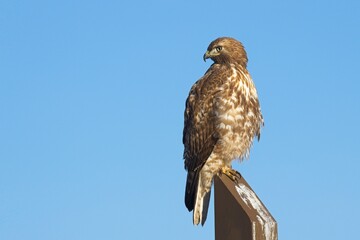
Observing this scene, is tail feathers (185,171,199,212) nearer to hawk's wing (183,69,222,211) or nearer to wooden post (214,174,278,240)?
hawk's wing (183,69,222,211)

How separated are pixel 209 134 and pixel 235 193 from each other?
14.7ft

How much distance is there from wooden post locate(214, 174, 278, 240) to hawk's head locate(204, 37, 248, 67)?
5.02 m

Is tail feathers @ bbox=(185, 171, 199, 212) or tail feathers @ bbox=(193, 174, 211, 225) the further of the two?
tail feathers @ bbox=(185, 171, 199, 212)

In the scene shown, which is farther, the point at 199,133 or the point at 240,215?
the point at 199,133

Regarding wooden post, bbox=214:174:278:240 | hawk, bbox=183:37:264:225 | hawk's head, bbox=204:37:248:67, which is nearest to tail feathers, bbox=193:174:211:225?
hawk, bbox=183:37:264:225

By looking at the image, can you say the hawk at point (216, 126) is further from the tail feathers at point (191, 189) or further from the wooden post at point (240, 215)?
the wooden post at point (240, 215)

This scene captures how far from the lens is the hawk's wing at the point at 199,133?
805 cm

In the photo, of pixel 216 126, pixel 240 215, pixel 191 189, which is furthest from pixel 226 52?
pixel 240 215

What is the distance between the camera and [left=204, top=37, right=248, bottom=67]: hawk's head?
28.7ft

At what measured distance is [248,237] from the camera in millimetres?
3355

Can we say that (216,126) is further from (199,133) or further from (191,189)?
(191,189)

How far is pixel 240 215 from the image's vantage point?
136 inches

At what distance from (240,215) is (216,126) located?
4.59m

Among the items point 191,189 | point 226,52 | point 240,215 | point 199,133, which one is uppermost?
point 226,52
